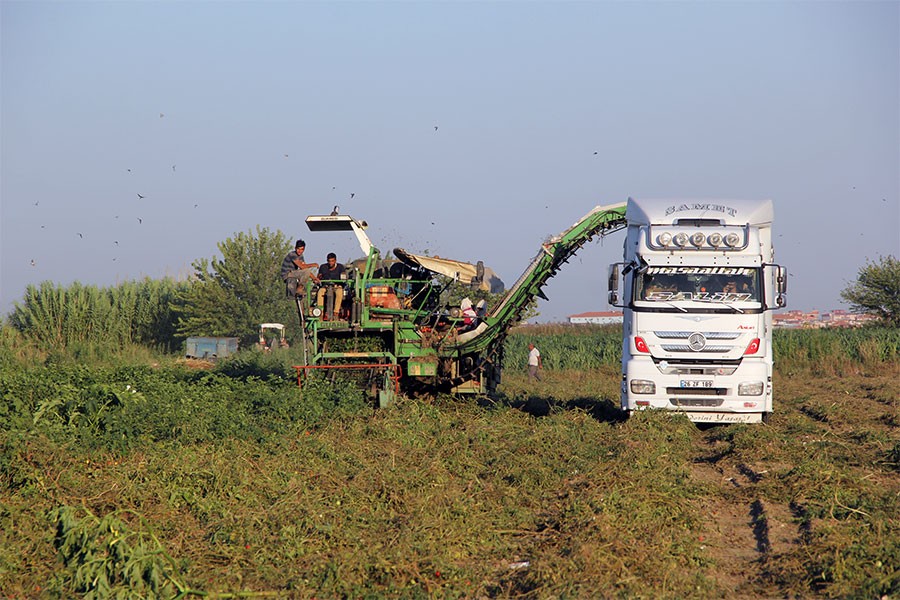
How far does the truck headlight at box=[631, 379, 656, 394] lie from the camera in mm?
15250

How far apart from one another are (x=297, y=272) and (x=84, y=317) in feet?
92.5

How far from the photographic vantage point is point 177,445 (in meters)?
11.3

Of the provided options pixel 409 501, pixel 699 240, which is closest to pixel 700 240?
pixel 699 240

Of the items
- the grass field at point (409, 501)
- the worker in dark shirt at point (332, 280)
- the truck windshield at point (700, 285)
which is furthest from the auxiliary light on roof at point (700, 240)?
the worker in dark shirt at point (332, 280)

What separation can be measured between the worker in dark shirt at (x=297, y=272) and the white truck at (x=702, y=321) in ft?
20.0

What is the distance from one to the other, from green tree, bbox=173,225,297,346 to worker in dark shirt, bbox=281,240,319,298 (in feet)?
95.8

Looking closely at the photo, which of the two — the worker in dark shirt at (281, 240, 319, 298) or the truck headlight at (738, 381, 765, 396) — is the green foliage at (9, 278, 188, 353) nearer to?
the worker in dark shirt at (281, 240, 319, 298)

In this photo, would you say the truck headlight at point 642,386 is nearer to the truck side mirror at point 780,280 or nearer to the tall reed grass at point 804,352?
the truck side mirror at point 780,280

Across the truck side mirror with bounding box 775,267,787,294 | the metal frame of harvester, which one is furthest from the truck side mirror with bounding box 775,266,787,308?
the metal frame of harvester

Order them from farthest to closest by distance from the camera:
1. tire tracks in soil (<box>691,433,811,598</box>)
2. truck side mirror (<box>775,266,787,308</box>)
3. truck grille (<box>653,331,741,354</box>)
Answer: truck grille (<box>653,331,741,354</box>) → truck side mirror (<box>775,266,787,308</box>) → tire tracks in soil (<box>691,433,811,598</box>)

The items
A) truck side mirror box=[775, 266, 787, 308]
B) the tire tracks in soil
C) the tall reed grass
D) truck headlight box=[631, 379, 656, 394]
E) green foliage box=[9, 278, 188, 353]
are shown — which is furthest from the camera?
green foliage box=[9, 278, 188, 353]

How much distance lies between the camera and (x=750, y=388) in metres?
15.1

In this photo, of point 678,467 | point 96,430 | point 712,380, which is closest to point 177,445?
point 96,430

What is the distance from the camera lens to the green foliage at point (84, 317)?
40.8 meters
